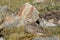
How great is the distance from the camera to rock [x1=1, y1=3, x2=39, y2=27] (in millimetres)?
8891

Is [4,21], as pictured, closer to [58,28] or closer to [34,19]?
[34,19]

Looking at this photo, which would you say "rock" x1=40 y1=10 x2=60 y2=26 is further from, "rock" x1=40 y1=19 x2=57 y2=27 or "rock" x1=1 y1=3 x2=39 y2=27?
"rock" x1=1 y1=3 x2=39 y2=27

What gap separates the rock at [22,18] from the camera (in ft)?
29.2

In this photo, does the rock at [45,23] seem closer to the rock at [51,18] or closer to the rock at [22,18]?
the rock at [51,18]

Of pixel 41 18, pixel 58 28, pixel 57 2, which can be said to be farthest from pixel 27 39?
pixel 57 2

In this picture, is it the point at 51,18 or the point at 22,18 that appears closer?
the point at 22,18

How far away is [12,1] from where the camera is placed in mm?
11562

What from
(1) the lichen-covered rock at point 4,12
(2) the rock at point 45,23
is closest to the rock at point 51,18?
(2) the rock at point 45,23

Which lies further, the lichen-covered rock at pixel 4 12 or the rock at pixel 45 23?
the lichen-covered rock at pixel 4 12

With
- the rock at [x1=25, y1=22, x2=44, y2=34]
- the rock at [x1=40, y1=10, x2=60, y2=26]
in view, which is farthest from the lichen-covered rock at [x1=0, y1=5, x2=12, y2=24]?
the rock at [x1=40, y1=10, x2=60, y2=26]

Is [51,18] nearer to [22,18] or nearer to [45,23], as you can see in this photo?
[45,23]

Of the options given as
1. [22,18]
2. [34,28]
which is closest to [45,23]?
[34,28]

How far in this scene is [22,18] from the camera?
9070mm

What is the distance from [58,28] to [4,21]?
5.61 feet
